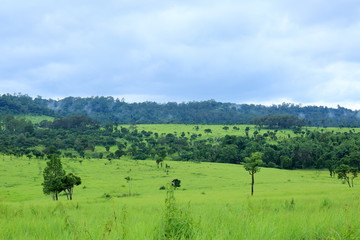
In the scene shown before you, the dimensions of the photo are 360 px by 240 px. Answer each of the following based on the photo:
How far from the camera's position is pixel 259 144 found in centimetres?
12838

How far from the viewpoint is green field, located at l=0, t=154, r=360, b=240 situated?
479 centimetres

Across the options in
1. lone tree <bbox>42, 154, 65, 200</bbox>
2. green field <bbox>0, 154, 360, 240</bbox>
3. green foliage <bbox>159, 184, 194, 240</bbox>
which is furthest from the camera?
lone tree <bbox>42, 154, 65, 200</bbox>

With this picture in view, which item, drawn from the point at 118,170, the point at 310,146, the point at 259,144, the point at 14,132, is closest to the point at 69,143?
the point at 14,132

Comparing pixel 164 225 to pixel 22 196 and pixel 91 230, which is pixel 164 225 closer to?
pixel 91 230

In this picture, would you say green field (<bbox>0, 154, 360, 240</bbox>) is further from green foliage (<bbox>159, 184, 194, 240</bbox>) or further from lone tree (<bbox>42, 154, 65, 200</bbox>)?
lone tree (<bbox>42, 154, 65, 200</bbox>)

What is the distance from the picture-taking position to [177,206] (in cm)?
568

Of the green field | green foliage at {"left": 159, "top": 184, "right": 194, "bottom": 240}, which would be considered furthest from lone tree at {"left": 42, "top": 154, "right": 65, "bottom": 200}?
green foliage at {"left": 159, "top": 184, "right": 194, "bottom": 240}

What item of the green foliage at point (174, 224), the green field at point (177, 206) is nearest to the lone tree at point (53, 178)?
the green field at point (177, 206)

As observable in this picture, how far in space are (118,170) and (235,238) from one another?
77.5 m

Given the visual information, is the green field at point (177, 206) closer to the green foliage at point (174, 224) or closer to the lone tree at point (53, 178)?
the green foliage at point (174, 224)

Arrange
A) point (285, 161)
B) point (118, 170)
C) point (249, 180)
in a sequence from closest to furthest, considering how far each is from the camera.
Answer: point (249, 180) → point (118, 170) → point (285, 161)

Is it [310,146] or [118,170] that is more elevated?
[310,146]

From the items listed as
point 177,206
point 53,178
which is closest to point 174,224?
point 177,206

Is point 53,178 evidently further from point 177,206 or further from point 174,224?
point 174,224
